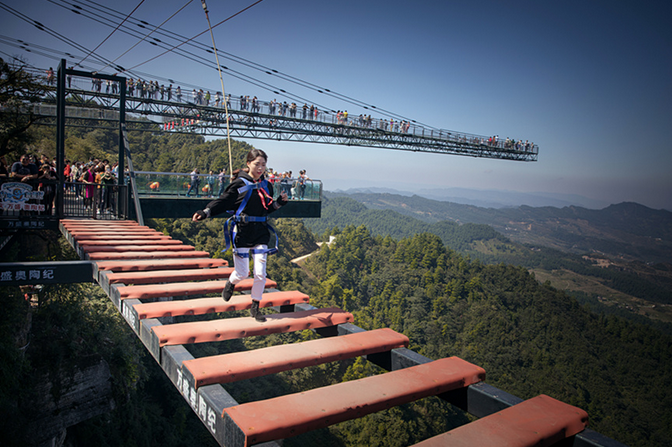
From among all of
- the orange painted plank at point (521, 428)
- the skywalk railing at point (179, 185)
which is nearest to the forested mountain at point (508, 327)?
the skywalk railing at point (179, 185)

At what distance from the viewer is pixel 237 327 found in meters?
3.91

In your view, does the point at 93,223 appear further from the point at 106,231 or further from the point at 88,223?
the point at 106,231

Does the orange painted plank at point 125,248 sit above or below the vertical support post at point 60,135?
below

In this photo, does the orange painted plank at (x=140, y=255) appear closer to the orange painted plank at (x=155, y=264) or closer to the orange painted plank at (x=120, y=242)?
Answer: the orange painted plank at (x=155, y=264)

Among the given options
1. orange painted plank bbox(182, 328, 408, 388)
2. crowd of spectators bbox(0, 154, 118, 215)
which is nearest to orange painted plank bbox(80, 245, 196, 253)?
crowd of spectators bbox(0, 154, 118, 215)

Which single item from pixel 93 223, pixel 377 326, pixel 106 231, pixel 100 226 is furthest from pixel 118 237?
pixel 377 326

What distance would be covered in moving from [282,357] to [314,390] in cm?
55

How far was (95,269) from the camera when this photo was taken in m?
6.52

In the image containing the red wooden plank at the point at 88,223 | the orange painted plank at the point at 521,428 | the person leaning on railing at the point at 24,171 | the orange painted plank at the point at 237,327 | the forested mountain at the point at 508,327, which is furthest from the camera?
the forested mountain at the point at 508,327

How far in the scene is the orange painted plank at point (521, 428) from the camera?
7.93 feet

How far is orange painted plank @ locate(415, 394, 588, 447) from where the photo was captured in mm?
2416

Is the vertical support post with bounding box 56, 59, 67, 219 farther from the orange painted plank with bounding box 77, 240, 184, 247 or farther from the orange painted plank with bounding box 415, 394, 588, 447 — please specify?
the orange painted plank with bounding box 415, 394, 588, 447

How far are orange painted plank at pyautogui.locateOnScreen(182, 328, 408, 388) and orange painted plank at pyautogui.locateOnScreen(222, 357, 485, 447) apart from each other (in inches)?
15.9

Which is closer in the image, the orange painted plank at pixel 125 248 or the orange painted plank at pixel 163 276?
the orange painted plank at pixel 163 276
